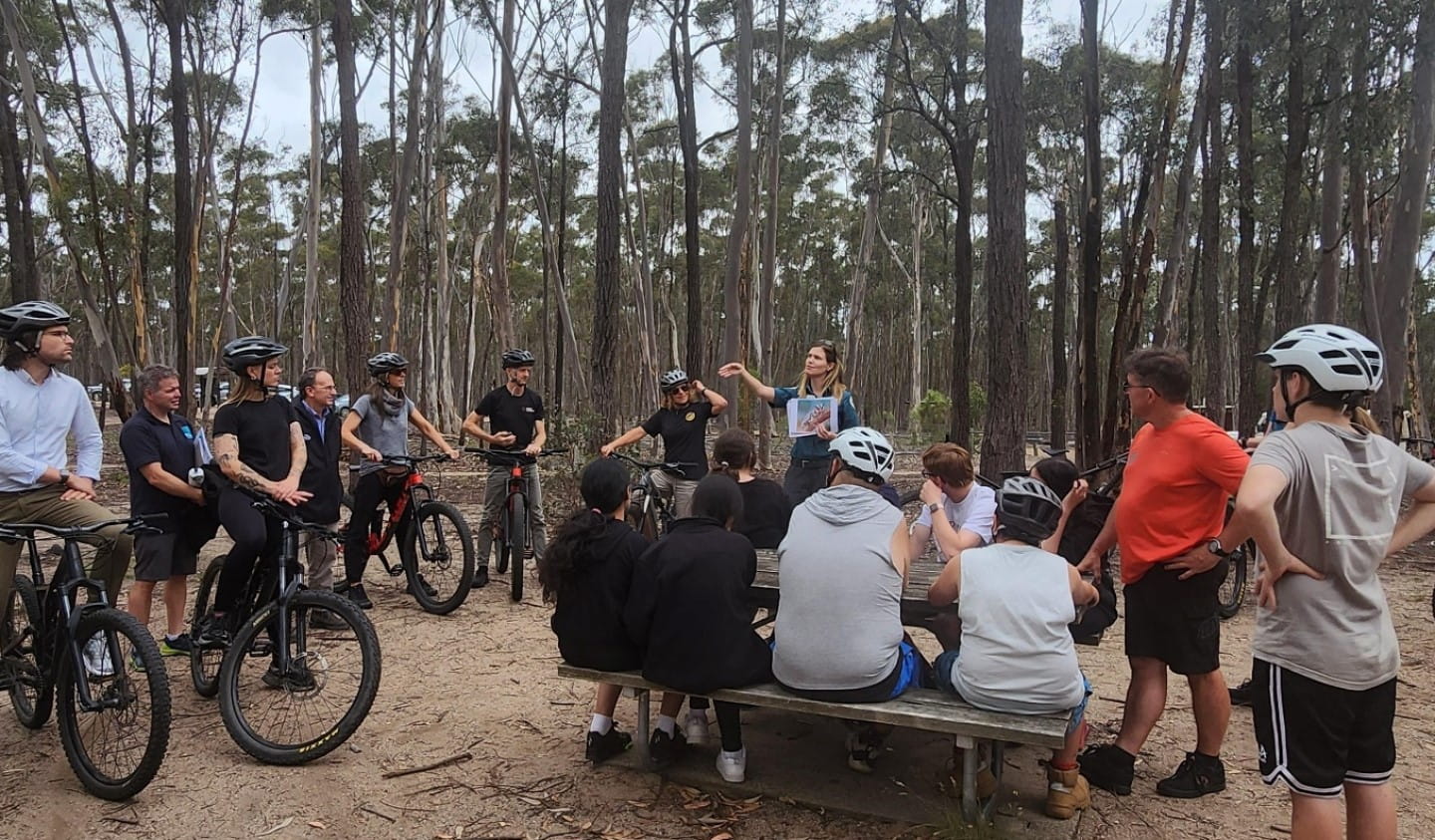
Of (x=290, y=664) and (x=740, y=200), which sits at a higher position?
(x=740, y=200)

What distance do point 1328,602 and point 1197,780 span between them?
1413mm

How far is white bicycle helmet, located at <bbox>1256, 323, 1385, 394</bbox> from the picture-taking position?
8.07 ft

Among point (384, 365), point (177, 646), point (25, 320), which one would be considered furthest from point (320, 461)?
point (25, 320)

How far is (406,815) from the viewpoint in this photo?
340 cm

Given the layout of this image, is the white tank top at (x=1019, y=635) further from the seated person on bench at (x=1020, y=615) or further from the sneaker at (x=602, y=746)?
the sneaker at (x=602, y=746)

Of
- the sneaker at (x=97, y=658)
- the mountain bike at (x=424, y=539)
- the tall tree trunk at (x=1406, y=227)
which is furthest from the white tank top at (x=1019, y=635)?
the tall tree trunk at (x=1406, y=227)

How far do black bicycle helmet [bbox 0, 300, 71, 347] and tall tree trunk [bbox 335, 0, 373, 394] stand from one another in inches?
240

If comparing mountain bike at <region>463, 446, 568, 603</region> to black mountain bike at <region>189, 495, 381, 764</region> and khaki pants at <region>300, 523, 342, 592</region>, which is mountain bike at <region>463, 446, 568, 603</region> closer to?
khaki pants at <region>300, 523, 342, 592</region>

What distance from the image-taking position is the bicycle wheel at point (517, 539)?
6.64 meters

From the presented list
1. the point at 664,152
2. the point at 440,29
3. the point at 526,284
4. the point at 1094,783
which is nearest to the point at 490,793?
the point at 1094,783

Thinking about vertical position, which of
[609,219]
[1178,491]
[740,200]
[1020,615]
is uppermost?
[740,200]

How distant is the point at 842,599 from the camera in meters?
3.20

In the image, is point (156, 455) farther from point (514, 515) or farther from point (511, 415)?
point (511, 415)

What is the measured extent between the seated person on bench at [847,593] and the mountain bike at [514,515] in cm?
369
